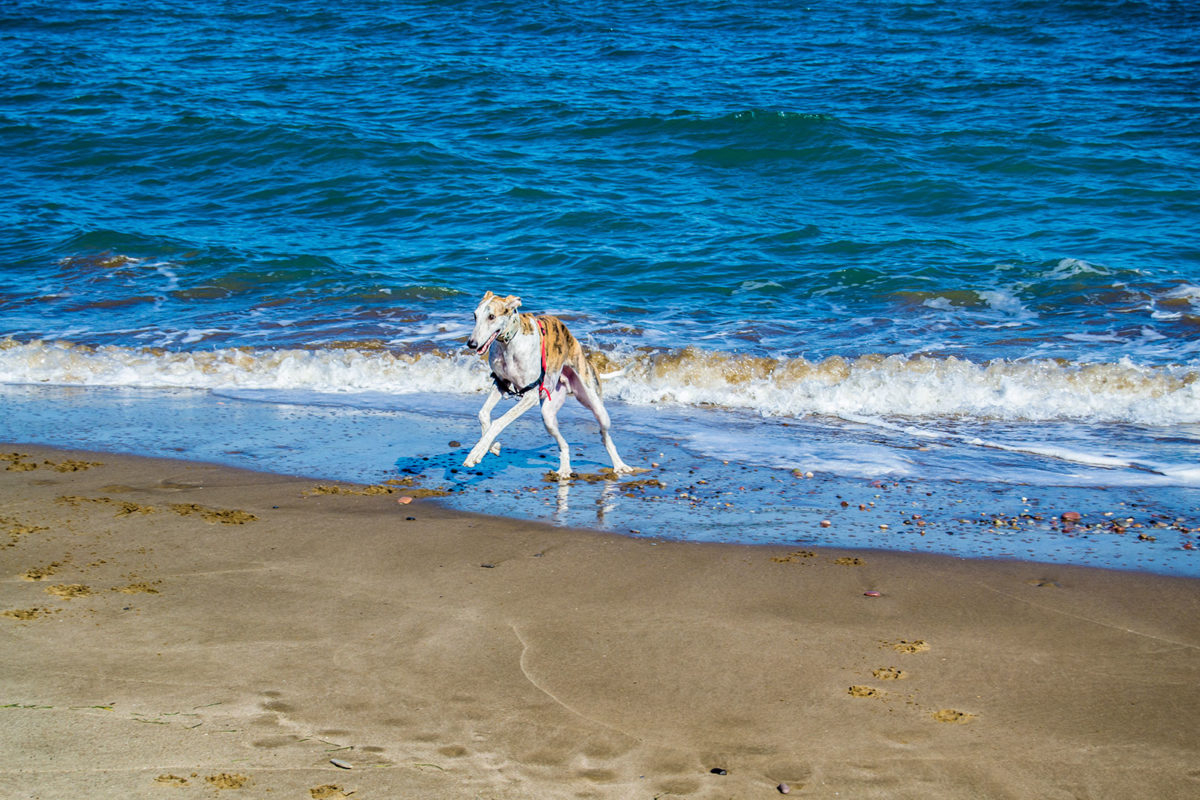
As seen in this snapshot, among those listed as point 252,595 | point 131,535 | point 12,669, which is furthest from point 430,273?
point 12,669

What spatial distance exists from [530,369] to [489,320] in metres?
0.66

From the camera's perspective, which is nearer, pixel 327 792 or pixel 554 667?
pixel 327 792

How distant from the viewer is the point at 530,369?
8438mm

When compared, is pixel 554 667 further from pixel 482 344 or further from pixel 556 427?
pixel 556 427

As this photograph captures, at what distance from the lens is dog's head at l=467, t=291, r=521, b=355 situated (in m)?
7.87

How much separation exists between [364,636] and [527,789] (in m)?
1.64

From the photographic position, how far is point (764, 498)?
812 cm

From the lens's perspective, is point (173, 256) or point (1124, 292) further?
point (173, 256)

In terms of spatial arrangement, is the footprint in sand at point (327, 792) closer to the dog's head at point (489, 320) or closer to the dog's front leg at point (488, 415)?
the dog's head at point (489, 320)

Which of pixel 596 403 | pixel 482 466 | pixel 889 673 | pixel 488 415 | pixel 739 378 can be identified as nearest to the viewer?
pixel 889 673

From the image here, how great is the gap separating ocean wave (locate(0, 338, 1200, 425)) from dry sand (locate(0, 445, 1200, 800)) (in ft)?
17.9

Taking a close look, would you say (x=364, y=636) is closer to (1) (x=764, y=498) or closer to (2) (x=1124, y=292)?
(1) (x=764, y=498)

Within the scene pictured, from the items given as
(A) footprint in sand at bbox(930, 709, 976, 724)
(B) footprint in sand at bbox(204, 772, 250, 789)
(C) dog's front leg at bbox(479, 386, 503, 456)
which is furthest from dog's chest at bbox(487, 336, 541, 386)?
(B) footprint in sand at bbox(204, 772, 250, 789)

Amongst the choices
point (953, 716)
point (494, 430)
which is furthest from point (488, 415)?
point (953, 716)
